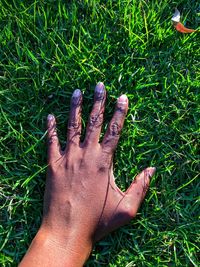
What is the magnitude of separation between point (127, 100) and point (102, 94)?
6.2 inches

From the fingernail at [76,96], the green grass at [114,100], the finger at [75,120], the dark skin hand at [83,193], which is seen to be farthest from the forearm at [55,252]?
the fingernail at [76,96]

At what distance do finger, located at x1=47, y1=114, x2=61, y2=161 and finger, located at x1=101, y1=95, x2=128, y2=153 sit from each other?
0.93 ft

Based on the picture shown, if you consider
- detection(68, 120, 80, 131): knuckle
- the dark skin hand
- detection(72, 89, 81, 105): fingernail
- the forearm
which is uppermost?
detection(72, 89, 81, 105): fingernail

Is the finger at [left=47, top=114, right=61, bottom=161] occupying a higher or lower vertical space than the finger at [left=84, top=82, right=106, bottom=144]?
lower

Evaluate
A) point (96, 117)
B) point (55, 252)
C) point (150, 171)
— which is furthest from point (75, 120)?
point (55, 252)

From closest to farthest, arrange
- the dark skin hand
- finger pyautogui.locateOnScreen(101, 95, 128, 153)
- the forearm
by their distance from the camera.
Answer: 1. the forearm
2. the dark skin hand
3. finger pyautogui.locateOnScreen(101, 95, 128, 153)

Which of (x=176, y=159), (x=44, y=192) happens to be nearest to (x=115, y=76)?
(x=176, y=159)

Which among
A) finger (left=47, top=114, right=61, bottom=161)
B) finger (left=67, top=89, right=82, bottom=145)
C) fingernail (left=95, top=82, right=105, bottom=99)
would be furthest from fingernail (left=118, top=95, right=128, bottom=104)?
finger (left=47, top=114, right=61, bottom=161)

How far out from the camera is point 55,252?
275 centimetres

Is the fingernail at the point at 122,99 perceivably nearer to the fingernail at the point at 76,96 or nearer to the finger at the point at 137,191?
the fingernail at the point at 76,96

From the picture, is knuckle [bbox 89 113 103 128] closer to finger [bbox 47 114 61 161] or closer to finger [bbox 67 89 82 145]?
finger [bbox 67 89 82 145]

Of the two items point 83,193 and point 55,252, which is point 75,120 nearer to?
point 83,193

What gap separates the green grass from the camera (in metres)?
2.94

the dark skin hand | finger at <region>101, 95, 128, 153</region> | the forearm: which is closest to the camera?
the forearm
